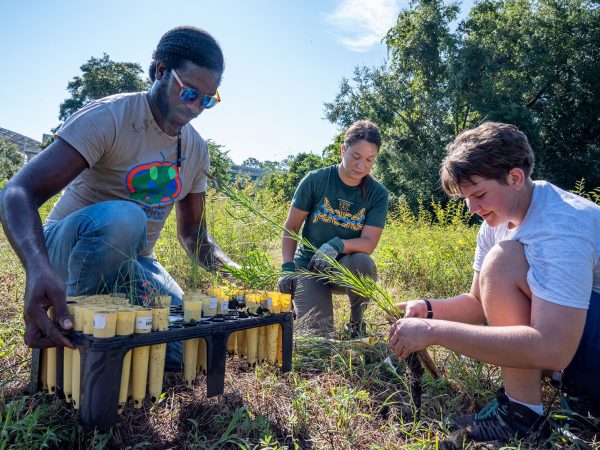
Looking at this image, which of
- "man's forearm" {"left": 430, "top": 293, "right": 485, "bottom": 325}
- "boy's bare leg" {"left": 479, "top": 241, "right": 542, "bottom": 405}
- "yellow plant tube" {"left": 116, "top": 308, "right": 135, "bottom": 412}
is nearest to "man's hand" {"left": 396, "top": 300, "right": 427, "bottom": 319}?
"man's forearm" {"left": 430, "top": 293, "right": 485, "bottom": 325}

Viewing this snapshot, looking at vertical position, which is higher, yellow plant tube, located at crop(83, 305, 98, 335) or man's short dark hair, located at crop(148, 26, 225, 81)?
man's short dark hair, located at crop(148, 26, 225, 81)

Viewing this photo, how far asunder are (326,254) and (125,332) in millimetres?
1262

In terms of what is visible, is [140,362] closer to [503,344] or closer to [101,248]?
[101,248]

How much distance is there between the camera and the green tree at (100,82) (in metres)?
24.2

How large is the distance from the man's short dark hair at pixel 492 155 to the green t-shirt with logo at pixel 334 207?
1.23 metres

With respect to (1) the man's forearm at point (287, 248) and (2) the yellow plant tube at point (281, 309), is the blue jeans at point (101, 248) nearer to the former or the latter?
(2) the yellow plant tube at point (281, 309)

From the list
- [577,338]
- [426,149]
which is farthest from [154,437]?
[426,149]

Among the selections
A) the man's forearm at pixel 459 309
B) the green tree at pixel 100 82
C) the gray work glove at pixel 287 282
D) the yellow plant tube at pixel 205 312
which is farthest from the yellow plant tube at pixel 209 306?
the green tree at pixel 100 82

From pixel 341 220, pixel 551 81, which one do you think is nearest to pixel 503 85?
pixel 551 81

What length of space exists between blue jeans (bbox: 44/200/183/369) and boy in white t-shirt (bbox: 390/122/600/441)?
1.09 meters

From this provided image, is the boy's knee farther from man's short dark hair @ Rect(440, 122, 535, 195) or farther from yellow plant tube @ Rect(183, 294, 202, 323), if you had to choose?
yellow plant tube @ Rect(183, 294, 202, 323)

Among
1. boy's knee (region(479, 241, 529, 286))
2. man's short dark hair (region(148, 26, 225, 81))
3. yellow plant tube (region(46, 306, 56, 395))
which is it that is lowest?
yellow plant tube (region(46, 306, 56, 395))

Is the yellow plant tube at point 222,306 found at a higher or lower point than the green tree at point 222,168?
lower

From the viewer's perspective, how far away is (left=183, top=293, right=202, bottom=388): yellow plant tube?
1.55 m
